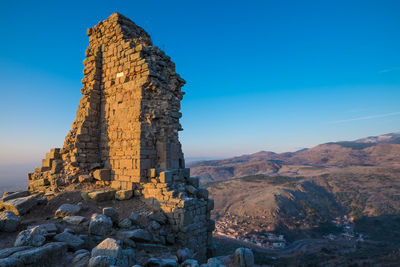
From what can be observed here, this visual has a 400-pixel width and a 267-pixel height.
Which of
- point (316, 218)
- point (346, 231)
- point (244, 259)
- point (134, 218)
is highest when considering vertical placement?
point (134, 218)

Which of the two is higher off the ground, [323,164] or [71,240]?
[71,240]

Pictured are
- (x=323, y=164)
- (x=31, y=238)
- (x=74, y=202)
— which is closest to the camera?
(x=31, y=238)

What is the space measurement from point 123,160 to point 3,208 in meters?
3.48

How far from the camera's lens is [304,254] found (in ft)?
60.3

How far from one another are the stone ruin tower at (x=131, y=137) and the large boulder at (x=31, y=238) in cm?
283

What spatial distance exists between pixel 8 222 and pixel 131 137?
11.5 feet

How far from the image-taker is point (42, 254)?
122 inches

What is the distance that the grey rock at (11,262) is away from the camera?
106 inches

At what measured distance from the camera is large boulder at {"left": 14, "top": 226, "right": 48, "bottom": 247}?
3.42m

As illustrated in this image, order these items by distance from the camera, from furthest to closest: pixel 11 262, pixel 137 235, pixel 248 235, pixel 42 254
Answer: pixel 248 235 < pixel 137 235 < pixel 42 254 < pixel 11 262

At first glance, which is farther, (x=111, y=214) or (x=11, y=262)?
(x=111, y=214)

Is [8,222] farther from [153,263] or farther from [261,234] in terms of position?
[261,234]

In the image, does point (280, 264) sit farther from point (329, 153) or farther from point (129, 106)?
point (329, 153)

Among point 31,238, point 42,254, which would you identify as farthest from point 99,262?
point 31,238
